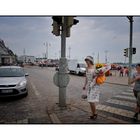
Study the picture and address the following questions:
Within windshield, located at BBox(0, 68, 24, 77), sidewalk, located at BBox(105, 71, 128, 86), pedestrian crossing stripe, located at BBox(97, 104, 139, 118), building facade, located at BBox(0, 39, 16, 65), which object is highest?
building facade, located at BBox(0, 39, 16, 65)

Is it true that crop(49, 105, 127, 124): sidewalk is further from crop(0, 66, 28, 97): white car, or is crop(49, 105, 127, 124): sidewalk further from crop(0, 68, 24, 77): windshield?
crop(0, 68, 24, 77): windshield

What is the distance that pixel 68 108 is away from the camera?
18.9 feet

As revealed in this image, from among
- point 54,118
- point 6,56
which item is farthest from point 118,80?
point 6,56

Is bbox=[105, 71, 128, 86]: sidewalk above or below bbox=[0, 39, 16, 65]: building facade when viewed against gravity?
below

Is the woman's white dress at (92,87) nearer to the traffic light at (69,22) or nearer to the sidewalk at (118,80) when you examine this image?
the traffic light at (69,22)

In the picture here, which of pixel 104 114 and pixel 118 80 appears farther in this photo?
pixel 118 80

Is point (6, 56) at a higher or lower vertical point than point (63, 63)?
higher

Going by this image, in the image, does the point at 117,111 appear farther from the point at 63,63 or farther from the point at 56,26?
the point at 56,26

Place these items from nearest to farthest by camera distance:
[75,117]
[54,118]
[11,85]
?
[54,118]
[75,117]
[11,85]

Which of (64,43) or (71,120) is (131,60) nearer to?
(64,43)

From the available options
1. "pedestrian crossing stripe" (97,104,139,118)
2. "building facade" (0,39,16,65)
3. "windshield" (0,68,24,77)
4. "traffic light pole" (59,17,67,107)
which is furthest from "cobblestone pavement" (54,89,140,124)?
"building facade" (0,39,16,65)

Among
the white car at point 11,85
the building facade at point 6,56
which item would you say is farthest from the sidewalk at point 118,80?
the building facade at point 6,56

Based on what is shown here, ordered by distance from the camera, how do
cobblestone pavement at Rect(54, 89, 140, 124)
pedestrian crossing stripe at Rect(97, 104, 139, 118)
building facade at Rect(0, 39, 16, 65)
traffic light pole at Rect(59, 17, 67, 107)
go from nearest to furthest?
cobblestone pavement at Rect(54, 89, 140, 124)
pedestrian crossing stripe at Rect(97, 104, 139, 118)
traffic light pole at Rect(59, 17, 67, 107)
building facade at Rect(0, 39, 16, 65)
